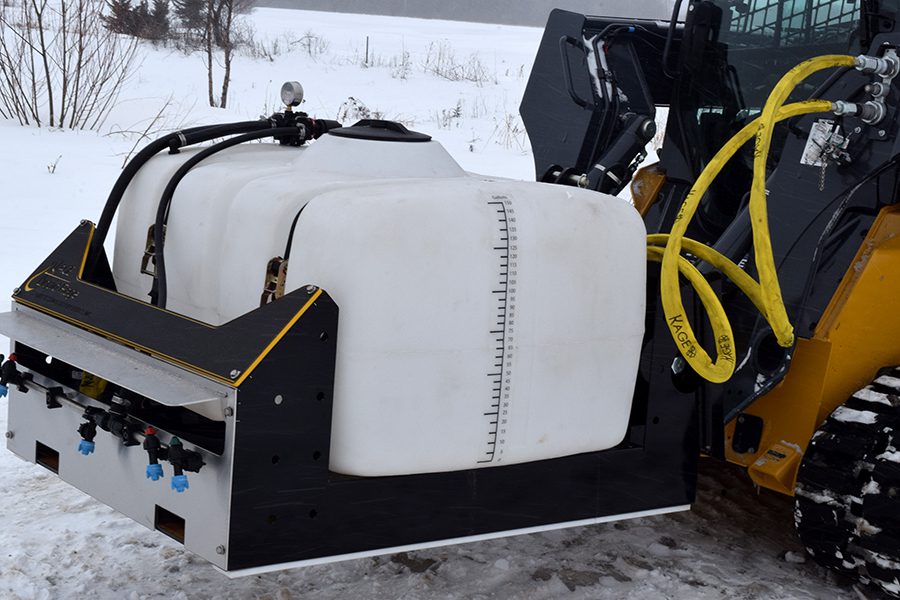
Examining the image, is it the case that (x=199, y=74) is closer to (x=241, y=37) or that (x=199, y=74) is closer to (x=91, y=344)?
(x=241, y=37)

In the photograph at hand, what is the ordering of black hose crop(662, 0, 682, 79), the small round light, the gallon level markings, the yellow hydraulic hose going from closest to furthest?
the gallon level markings < the yellow hydraulic hose < the small round light < black hose crop(662, 0, 682, 79)

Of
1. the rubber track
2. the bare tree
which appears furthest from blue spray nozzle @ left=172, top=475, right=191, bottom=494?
the bare tree

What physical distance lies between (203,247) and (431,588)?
3.47 ft

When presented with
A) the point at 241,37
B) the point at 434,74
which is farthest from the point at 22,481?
the point at 241,37

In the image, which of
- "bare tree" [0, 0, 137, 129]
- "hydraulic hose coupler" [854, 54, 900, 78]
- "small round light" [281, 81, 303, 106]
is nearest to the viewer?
"hydraulic hose coupler" [854, 54, 900, 78]

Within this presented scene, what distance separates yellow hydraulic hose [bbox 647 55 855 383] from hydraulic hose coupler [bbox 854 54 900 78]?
80 mm

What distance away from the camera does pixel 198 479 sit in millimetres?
2283

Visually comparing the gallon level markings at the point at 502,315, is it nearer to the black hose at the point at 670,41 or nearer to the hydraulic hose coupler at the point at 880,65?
the hydraulic hose coupler at the point at 880,65

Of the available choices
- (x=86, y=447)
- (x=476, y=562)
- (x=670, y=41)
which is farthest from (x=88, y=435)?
(x=670, y=41)

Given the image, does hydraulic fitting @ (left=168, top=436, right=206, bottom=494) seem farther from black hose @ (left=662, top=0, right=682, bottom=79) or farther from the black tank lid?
black hose @ (left=662, top=0, right=682, bottom=79)

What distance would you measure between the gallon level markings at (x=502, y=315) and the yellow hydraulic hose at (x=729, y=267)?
0.44 meters

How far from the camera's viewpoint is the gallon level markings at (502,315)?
240 cm

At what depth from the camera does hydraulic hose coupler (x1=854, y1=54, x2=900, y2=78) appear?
2762 mm

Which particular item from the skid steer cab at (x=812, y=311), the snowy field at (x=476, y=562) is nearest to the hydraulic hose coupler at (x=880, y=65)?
the skid steer cab at (x=812, y=311)
